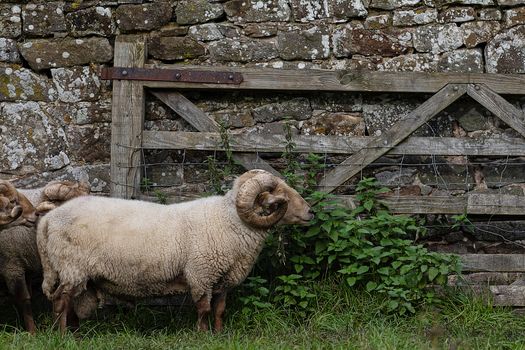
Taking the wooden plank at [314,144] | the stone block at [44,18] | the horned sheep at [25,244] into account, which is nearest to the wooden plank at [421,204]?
Result: the wooden plank at [314,144]

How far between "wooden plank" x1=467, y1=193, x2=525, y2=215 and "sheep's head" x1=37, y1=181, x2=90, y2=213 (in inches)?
133

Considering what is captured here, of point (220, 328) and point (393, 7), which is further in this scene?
point (393, 7)

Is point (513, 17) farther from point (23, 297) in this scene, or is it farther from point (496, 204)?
point (23, 297)

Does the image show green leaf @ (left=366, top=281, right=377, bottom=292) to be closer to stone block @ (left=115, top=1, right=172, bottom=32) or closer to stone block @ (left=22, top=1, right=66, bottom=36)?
stone block @ (left=115, top=1, right=172, bottom=32)

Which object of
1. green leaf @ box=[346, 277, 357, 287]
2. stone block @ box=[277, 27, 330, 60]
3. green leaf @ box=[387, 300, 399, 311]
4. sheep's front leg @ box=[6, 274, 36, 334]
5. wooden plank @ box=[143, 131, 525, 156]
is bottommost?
sheep's front leg @ box=[6, 274, 36, 334]

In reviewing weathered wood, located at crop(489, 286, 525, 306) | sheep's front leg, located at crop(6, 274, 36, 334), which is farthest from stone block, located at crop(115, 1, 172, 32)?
weathered wood, located at crop(489, 286, 525, 306)

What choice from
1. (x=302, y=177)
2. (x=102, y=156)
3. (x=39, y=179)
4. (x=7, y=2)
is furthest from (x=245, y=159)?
(x=7, y=2)

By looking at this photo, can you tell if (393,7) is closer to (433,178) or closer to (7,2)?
(433,178)

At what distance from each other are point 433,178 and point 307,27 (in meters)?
1.77

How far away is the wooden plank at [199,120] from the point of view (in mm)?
7957

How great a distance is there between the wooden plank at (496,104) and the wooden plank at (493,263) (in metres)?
1.10

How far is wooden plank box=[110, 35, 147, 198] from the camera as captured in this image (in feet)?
26.0

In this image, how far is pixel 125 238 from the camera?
7070 mm

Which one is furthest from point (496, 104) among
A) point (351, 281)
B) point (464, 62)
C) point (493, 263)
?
point (351, 281)
